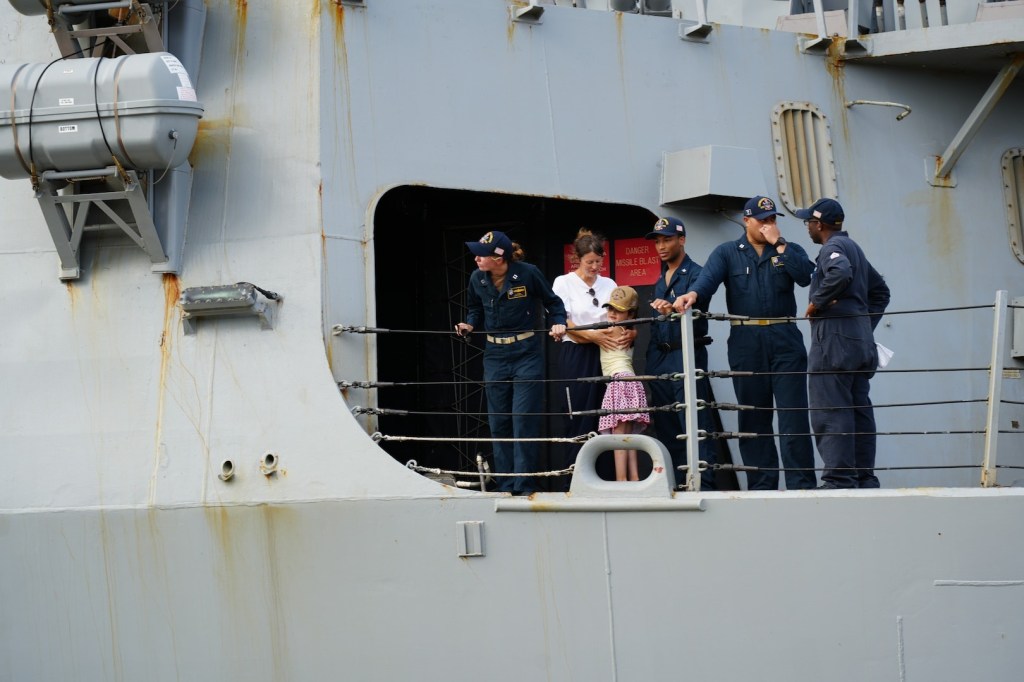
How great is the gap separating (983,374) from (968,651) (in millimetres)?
2514

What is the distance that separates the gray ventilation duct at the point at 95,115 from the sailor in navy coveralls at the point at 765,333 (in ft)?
7.60

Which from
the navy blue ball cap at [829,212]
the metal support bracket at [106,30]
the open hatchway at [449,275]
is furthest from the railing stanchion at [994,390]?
the metal support bracket at [106,30]

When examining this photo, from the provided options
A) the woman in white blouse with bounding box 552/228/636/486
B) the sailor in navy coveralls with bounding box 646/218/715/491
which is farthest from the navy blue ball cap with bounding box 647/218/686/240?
the woman in white blouse with bounding box 552/228/636/486

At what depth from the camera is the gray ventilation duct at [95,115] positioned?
5559 millimetres

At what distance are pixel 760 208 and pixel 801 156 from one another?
996 mm

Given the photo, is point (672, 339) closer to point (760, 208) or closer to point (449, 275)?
point (760, 208)

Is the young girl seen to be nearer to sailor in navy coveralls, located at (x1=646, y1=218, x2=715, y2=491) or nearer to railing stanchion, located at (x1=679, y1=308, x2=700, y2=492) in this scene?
sailor in navy coveralls, located at (x1=646, y1=218, x2=715, y2=491)

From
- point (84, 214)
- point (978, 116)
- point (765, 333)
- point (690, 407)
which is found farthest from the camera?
point (978, 116)

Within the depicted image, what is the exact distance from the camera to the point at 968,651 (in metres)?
4.99

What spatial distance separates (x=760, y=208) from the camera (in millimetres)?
6160

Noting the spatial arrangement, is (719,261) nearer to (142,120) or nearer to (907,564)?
(907,564)

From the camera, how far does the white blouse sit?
657cm

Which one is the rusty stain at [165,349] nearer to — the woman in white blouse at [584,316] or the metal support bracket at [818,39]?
the woman in white blouse at [584,316]

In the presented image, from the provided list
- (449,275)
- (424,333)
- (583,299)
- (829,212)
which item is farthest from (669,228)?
(449,275)
